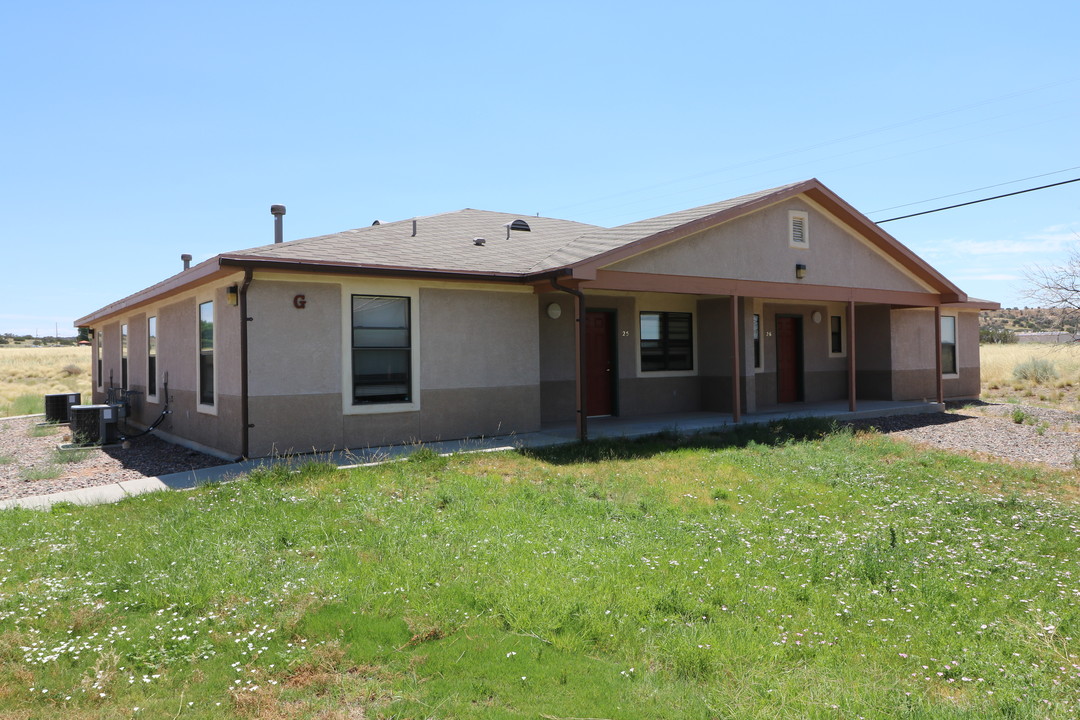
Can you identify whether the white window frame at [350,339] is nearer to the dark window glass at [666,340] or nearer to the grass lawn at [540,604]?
the grass lawn at [540,604]

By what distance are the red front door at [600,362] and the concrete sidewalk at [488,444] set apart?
45cm

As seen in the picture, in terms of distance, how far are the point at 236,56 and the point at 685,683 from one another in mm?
12332

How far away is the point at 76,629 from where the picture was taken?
13.8ft

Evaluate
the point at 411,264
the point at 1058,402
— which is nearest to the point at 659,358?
the point at 411,264

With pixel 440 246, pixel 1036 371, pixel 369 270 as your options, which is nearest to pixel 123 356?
pixel 440 246

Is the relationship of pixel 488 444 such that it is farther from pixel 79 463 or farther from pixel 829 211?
pixel 829 211

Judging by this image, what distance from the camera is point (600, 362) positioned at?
14.2 m

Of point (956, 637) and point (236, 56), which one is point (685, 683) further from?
point (236, 56)

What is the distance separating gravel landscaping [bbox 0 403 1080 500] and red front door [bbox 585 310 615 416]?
17.3ft

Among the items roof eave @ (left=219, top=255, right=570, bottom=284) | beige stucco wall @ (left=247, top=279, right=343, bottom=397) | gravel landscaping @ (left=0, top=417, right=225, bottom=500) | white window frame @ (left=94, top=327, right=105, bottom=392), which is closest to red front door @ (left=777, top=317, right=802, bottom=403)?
roof eave @ (left=219, top=255, right=570, bottom=284)

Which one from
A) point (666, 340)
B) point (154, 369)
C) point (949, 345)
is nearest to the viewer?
point (154, 369)

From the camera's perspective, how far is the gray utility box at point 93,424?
1284cm

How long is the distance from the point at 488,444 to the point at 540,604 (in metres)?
6.32

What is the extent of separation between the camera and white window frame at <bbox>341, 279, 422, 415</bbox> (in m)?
10.3
